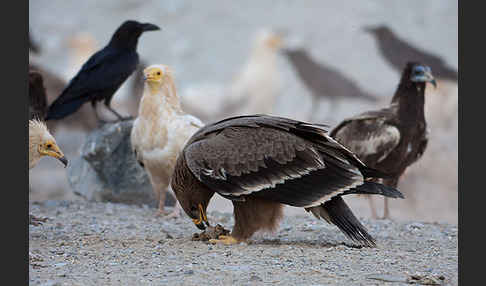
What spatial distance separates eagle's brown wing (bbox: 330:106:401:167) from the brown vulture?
1.89m

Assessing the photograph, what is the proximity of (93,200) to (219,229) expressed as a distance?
3042mm

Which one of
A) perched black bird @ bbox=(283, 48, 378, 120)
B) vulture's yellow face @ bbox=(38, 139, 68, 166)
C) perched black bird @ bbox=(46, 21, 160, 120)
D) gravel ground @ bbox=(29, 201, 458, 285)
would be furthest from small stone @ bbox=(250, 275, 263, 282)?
perched black bird @ bbox=(283, 48, 378, 120)

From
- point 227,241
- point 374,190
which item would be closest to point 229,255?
point 227,241

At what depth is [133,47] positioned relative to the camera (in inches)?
321

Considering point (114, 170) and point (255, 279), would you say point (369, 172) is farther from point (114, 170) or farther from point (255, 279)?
point (114, 170)

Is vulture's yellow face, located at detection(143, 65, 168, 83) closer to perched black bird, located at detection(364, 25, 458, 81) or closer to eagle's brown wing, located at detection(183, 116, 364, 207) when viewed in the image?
eagle's brown wing, located at detection(183, 116, 364, 207)

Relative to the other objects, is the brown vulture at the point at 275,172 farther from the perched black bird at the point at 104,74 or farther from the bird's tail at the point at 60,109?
the bird's tail at the point at 60,109

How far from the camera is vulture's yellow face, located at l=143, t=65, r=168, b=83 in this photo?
7.03 metres

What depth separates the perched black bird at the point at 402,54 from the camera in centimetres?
1335

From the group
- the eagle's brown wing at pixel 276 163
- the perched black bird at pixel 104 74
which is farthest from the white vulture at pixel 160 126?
the eagle's brown wing at pixel 276 163

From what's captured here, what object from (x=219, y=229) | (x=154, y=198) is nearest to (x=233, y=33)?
(x=154, y=198)

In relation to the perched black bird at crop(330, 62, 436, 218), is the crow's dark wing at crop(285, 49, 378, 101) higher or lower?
higher

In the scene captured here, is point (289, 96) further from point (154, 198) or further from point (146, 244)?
point (146, 244)

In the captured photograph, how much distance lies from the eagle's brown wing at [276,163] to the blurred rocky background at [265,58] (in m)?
3.14
